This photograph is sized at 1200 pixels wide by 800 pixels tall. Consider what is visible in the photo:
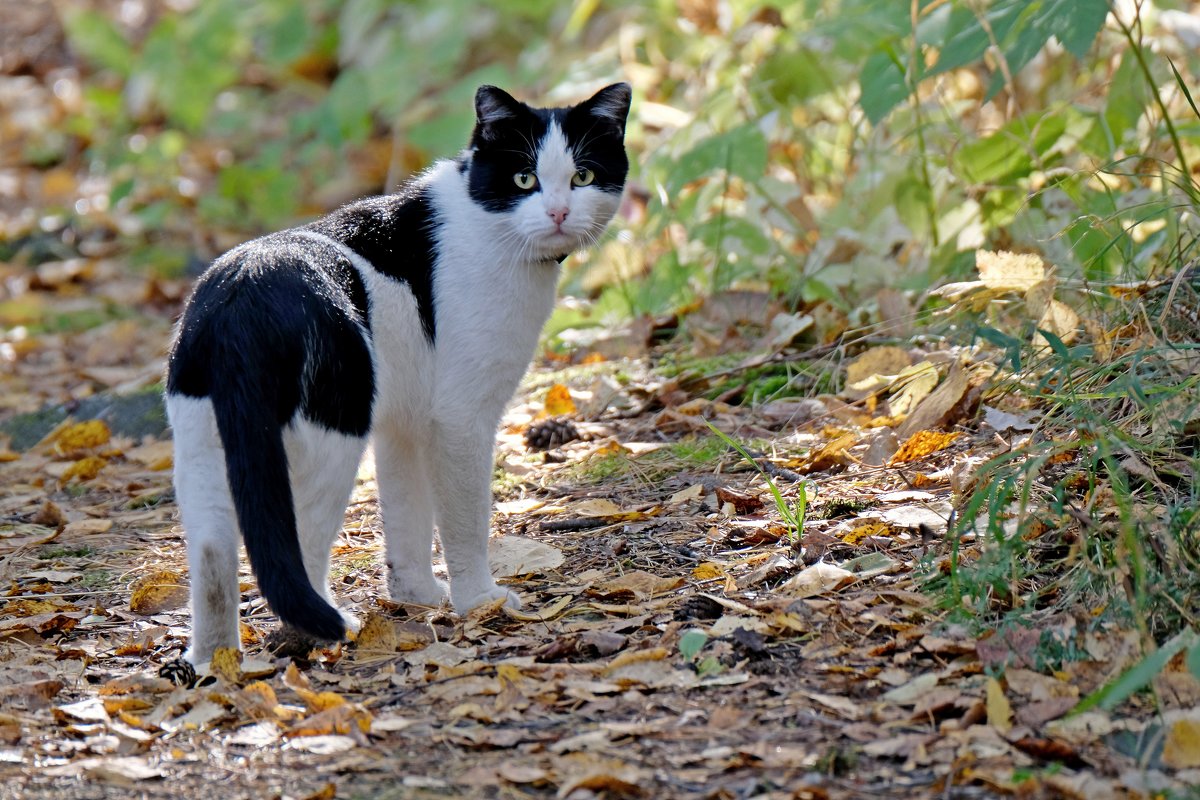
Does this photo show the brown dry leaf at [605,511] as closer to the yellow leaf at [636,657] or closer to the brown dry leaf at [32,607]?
the yellow leaf at [636,657]

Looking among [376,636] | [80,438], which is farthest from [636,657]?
[80,438]

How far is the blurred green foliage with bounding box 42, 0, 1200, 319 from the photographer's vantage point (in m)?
3.75

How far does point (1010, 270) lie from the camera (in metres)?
3.14

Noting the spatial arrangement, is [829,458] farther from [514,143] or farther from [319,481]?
[319,481]

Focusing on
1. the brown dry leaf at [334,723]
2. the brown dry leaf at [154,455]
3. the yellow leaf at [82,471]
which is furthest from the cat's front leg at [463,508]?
the yellow leaf at [82,471]

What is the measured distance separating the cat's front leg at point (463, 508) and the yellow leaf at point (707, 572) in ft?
1.53

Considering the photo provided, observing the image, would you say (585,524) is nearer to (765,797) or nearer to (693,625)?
(693,625)

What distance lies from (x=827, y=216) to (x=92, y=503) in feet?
9.32

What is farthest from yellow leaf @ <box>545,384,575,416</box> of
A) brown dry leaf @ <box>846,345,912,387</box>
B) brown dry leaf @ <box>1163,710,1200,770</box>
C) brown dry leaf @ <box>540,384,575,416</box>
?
brown dry leaf @ <box>1163,710,1200,770</box>

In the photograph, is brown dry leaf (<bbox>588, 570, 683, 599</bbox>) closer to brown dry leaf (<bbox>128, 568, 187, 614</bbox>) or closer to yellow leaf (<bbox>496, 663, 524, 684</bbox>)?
yellow leaf (<bbox>496, 663, 524, 684</bbox>)

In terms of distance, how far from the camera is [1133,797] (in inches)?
66.4

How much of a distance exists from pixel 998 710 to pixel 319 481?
4.49 feet

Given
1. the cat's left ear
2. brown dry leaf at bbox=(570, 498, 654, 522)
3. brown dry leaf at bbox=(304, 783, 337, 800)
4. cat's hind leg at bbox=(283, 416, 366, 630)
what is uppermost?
the cat's left ear

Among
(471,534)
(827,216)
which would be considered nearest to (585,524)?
(471,534)
